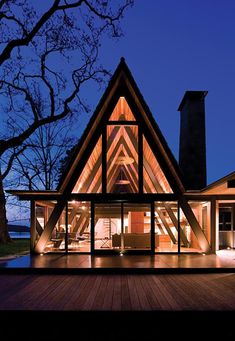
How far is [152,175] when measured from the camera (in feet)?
45.3

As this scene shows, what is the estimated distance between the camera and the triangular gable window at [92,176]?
13664 millimetres

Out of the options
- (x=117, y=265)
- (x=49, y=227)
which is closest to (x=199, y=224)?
(x=117, y=265)

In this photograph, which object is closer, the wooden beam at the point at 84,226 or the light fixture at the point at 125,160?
the light fixture at the point at 125,160

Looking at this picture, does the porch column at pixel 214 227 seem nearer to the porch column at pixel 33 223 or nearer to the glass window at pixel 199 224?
the glass window at pixel 199 224

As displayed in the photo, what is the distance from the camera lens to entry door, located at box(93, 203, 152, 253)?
45.7 feet

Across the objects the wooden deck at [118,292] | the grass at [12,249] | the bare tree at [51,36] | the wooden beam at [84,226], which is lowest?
the grass at [12,249]

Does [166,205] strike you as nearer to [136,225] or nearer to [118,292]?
[136,225]

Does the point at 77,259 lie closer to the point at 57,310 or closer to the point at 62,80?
the point at 57,310

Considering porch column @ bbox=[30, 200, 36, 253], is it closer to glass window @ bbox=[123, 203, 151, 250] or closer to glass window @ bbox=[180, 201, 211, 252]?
glass window @ bbox=[123, 203, 151, 250]

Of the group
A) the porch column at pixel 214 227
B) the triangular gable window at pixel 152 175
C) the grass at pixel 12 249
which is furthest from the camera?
the grass at pixel 12 249

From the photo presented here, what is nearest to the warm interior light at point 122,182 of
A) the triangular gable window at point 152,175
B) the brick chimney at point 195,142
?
the triangular gable window at point 152,175

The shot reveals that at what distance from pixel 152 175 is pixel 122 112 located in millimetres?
2573

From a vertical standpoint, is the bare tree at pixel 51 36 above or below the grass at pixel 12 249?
above

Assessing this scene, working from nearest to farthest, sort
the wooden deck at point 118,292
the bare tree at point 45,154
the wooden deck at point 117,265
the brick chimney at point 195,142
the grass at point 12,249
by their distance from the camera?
the wooden deck at point 118,292, the wooden deck at point 117,265, the grass at point 12,249, the brick chimney at point 195,142, the bare tree at point 45,154
